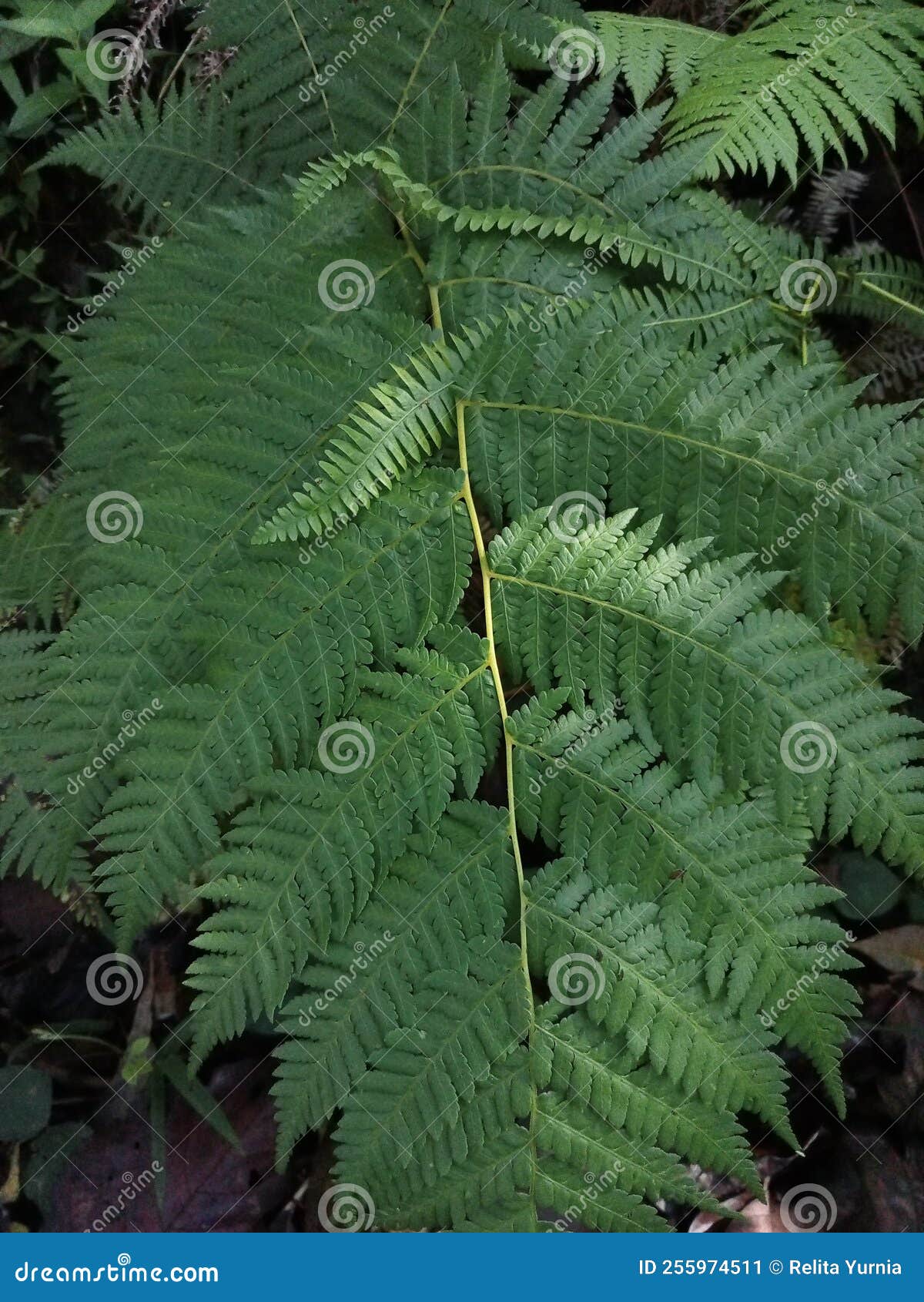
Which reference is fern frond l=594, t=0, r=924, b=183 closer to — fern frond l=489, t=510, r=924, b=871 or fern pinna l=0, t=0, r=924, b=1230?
fern pinna l=0, t=0, r=924, b=1230

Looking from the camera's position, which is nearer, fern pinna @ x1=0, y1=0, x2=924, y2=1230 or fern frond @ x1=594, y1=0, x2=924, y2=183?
fern pinna @ x1=0, y1=0, x2=924, y2=1230

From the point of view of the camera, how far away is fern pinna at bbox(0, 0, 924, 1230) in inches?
78.7

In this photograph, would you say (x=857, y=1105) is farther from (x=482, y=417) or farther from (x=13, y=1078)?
(x=13, y=1078)

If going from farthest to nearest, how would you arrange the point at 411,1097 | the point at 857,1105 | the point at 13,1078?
the point at 13,1078 → the point at 857,1105 → the point at 411,1097

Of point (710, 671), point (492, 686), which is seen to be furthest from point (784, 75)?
point (492, 686)

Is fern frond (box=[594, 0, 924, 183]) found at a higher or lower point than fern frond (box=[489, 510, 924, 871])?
higher

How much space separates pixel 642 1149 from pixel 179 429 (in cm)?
189

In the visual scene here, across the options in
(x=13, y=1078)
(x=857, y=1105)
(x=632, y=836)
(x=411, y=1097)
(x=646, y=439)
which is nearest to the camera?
(x=411, y=1097)

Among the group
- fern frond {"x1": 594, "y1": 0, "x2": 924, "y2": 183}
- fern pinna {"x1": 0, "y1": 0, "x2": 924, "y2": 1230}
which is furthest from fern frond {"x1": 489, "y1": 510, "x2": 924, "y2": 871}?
fern frond {"x1": 594, "y1": 0, "x2": 924, "y2": 183}

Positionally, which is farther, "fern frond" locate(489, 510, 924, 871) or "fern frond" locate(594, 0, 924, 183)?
"fern frond" locate(594, 0, 924, 183)

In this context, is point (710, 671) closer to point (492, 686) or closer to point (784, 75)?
point (492, 686)

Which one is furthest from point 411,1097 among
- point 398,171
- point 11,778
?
point 398,171

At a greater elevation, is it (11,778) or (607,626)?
(607,626)

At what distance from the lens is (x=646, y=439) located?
2232 mm
